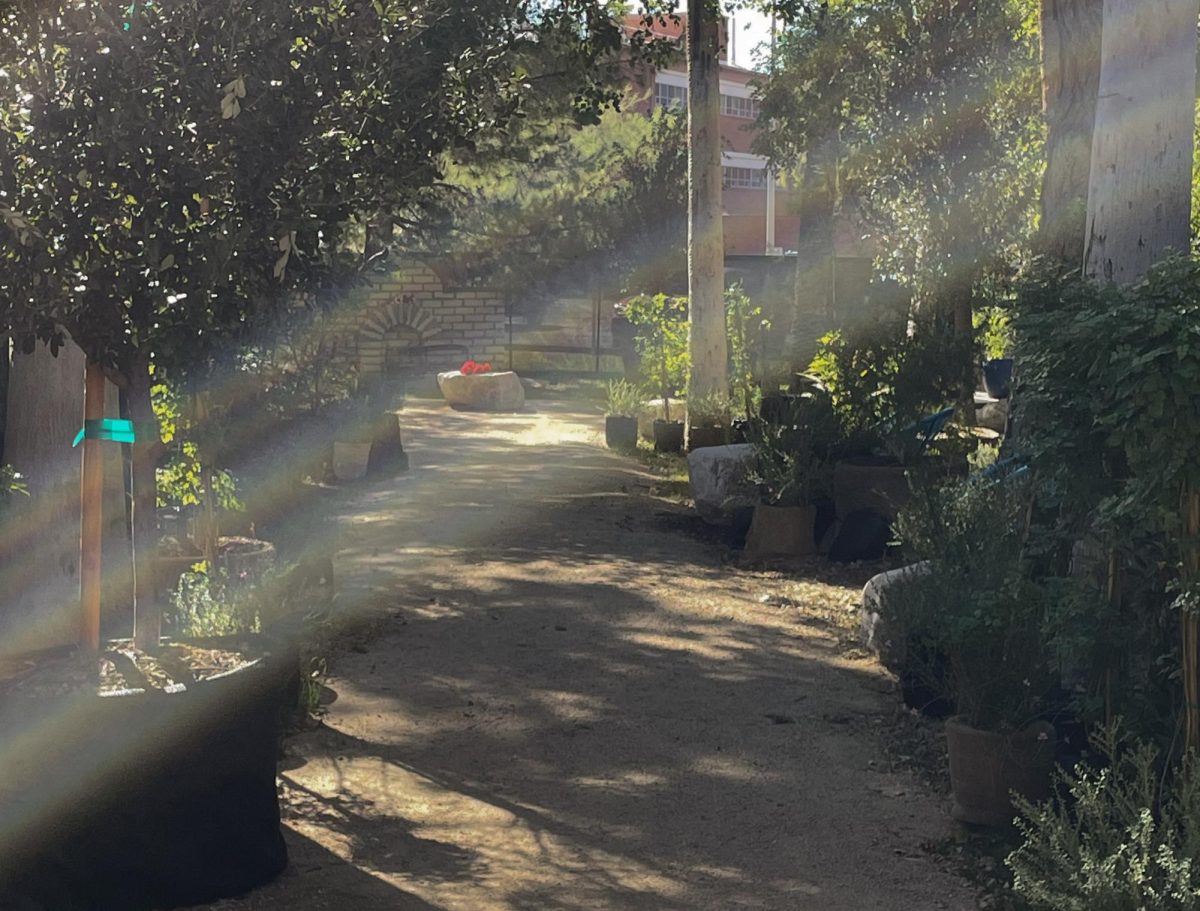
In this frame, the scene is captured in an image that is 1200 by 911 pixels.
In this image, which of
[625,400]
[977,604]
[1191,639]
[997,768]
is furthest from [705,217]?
[1191,639]

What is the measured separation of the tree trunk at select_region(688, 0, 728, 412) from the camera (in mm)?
15125

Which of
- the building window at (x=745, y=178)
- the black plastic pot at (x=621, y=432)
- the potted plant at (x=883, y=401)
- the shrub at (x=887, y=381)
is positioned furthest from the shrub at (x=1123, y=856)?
the building window at (x=745, y=178)

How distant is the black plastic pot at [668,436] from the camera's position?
53.4 feet

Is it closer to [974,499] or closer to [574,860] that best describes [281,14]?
[574,860]

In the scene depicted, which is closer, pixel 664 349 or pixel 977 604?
pixel 977 604

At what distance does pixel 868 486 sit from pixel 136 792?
7.05 metres

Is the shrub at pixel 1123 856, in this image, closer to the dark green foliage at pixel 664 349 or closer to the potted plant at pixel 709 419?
the potted plant at pixel 709 419

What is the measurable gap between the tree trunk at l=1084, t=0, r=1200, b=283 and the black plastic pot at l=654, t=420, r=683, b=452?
10490 mm

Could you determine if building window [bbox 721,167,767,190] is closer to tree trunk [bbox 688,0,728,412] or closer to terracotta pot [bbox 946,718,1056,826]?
tree trunk [bbox 688,0,728,412]

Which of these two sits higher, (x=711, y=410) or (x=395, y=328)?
(x=395, y=328)

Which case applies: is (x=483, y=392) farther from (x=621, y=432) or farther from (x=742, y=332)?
(x=742, y=332)

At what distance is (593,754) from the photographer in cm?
638

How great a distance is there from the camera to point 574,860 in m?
5.14

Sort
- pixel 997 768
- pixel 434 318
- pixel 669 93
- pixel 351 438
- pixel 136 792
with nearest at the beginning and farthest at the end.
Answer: pixel 136 792 < pixel 997 768 < pixel 351 438 < pixel 434 318 < pixel 669 93
